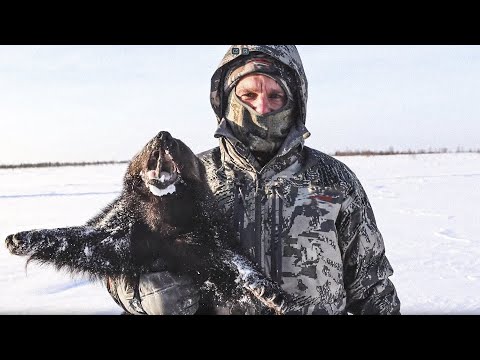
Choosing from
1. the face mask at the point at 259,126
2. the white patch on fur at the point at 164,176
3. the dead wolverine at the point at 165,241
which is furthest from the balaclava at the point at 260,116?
the white patch on fur at the point at 164,176

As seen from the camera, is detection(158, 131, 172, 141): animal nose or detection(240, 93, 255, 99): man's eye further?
detection(240, 93, 255, 99): man's eye

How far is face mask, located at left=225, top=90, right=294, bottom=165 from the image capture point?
2.18 meters

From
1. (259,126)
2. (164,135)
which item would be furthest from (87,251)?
(259,126)

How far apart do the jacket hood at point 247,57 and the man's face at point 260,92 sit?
0.08m

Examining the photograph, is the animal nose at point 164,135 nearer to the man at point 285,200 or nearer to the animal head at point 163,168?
the animal head at point 163,168

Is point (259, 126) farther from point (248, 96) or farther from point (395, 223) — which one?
point (395, 223)

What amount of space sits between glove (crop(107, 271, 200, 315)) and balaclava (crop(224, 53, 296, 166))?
628 mm

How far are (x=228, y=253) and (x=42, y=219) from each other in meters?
3.67

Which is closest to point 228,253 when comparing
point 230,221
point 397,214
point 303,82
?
point 230,221

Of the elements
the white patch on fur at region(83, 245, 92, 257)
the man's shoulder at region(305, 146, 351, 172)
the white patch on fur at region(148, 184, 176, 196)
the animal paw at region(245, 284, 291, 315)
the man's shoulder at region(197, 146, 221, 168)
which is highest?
the man's shoulder at region(197, 146, 221, 168)

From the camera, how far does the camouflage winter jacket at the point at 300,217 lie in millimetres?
2143

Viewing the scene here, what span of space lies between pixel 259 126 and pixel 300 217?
0.42 m

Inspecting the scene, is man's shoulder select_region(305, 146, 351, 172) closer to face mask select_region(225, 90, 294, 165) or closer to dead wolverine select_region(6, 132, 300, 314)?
face mask select_region(225, 90, 294, 165)

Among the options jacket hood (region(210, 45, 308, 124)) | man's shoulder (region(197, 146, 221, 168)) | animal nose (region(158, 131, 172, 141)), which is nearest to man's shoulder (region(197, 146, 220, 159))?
man's shoulder (region(197, 146, 221, 168))
